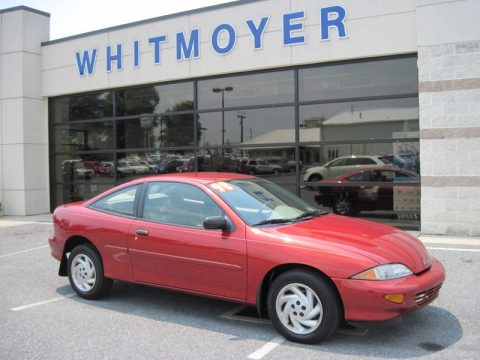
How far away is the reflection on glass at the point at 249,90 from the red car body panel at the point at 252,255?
19.8 feet

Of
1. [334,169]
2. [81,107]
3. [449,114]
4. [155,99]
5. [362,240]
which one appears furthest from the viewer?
[81,107]

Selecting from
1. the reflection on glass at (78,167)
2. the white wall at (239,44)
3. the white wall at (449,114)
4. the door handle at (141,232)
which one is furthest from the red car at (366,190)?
the reflection on glass at (78,167)

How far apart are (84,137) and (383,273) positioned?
12084 mm

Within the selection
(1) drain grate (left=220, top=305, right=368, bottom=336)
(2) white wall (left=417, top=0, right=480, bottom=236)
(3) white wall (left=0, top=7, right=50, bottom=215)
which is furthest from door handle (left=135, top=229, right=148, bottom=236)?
(3) white wall (left=0, top=7, right=50, bottom=215)

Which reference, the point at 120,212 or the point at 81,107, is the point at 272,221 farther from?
the point at 81,107

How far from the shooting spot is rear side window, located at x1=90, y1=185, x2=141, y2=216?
5.58 m

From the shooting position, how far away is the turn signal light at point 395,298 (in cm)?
394

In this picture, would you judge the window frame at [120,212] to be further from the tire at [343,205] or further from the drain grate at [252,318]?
the tire at [343,205]

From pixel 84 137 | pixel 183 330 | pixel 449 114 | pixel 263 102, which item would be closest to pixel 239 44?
pixel 263 102

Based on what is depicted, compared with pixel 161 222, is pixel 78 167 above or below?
above

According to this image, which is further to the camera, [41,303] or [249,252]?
[41,303]

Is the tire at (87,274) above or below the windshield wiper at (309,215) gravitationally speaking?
below

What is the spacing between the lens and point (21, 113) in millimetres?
14344

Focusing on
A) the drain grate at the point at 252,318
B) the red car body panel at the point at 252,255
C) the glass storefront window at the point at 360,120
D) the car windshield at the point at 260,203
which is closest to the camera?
the red car body panel at the point at 252,255
